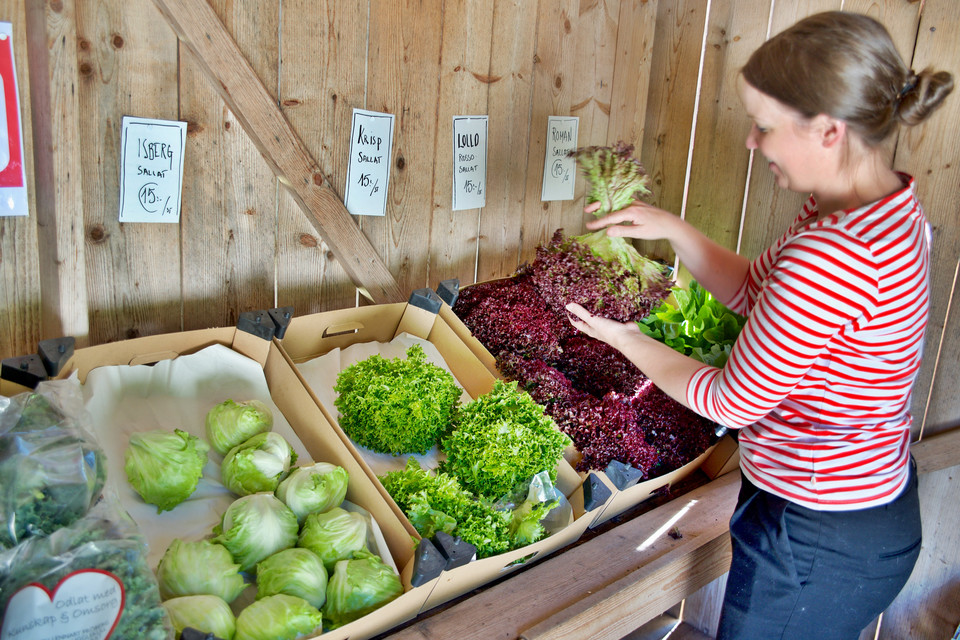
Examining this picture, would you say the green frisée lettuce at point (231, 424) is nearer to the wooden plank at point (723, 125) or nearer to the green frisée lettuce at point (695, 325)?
the green frisée lettuce at point (695, 325)

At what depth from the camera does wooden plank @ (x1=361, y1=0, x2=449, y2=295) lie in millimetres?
2205

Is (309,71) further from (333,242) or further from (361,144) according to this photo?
(333,242)

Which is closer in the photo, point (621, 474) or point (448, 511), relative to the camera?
point (448, 511)

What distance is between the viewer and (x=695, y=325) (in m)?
2.55

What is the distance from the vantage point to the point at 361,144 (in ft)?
7.35

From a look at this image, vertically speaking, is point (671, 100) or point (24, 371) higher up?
point (671, 100)

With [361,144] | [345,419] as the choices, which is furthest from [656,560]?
[361,144]

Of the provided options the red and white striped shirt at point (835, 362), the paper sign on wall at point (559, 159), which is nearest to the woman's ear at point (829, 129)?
the red and white striped shirt at point (835, 362)

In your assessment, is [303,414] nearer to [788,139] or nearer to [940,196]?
[788,139]

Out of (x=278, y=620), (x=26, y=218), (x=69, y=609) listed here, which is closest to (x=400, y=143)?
(x=26, y=218)

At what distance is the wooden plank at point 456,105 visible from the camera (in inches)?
93.4

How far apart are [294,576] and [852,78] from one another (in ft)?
4.69

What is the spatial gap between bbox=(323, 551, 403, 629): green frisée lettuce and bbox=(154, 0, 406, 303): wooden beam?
Result: 3.71ft

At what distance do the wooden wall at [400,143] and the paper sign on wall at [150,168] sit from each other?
0.03 meters
